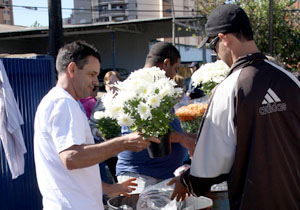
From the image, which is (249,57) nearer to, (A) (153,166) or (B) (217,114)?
(B) (217,114)

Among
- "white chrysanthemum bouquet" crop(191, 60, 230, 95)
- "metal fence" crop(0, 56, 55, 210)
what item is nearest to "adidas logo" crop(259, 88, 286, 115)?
"white chrysanthemum bouquet" crop(191, 60, 230, 95)

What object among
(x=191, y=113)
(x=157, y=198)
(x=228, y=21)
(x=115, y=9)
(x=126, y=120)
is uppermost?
(x=115, y=9)

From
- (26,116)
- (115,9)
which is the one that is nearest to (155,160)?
(26,116)

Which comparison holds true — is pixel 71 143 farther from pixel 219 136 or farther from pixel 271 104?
pixel 271 104

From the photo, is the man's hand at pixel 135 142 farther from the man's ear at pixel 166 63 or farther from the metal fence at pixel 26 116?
the metal fence at pixel 26 116

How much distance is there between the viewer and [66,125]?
1.98 metres

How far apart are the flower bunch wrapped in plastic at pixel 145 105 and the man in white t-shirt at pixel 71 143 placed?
0.09m

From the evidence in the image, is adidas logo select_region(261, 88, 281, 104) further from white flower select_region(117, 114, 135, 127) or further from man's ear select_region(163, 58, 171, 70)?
man's ear select_region(163, 58, 171, 70)

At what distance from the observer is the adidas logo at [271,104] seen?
6.21 feet

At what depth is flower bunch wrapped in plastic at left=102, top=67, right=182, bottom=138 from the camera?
220cm

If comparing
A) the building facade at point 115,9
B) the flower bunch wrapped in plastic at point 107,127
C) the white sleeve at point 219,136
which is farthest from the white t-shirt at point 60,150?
the building facade at point 115,9

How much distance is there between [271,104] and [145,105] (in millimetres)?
719

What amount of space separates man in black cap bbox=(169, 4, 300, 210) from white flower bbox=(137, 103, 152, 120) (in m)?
0.33

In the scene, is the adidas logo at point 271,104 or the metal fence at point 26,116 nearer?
the adidas logo at point 271,104
